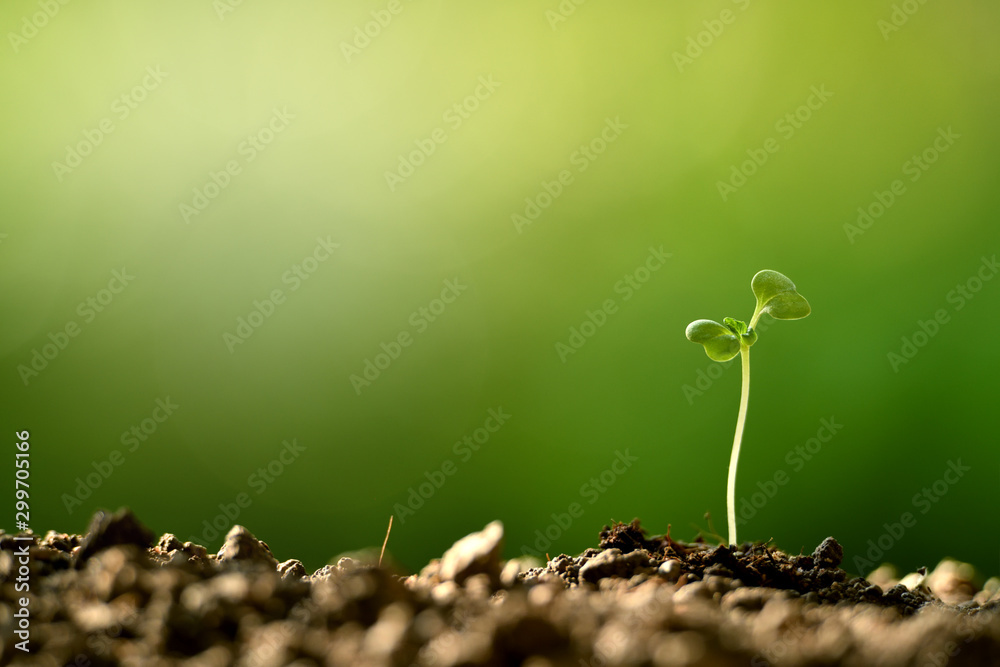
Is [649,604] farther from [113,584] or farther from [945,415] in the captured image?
[945,415]

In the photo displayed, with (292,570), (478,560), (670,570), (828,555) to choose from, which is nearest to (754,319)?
(828,555)

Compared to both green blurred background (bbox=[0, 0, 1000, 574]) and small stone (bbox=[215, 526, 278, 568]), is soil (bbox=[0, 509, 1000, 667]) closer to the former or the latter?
small stone (bbox=[215, 526, 278, 568])

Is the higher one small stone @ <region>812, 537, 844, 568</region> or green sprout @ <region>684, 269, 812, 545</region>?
green sprout @ <region>684, 269, 812, 545</region>

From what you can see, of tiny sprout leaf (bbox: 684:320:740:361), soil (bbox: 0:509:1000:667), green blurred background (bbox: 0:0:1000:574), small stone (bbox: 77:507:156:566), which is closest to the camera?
soil (bbox: 0:509:1000:667)

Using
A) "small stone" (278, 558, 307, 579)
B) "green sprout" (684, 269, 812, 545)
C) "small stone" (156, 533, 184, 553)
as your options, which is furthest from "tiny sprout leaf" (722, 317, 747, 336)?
"small stone" (156, 533, 184, 553)

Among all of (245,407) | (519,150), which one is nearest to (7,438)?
(245,407)

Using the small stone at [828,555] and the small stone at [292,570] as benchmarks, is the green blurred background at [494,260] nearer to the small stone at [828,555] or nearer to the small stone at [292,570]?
the small stone at [828,555]

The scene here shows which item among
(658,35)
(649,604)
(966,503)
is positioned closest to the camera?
(649,604)

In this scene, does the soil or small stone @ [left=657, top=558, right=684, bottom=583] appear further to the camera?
small stone @ [left=657, top=558, right=684, bottom=583]
